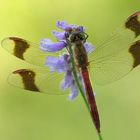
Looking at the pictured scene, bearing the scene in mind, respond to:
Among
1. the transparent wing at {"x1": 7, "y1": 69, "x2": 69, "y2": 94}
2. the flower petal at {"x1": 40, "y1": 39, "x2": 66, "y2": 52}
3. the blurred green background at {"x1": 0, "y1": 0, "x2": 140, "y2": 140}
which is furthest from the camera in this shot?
the blurred green background at {"x1": 0, "y1": 0, "x2": 140, "y2": 140}

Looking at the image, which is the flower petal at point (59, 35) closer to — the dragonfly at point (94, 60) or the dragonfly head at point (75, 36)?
the dragonfly head at point (75, 36)

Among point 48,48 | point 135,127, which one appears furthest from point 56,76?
point 135,127

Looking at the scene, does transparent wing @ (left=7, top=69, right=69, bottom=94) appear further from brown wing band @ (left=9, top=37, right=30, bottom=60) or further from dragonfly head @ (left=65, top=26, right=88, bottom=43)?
dragonfly head @ (left=65, top=26, right=88, bottom=43)

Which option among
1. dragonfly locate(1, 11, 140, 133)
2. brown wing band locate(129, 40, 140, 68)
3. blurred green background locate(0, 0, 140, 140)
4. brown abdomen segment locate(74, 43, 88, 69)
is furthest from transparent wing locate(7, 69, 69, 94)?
blurred green background locate(0, 0, 140, 140)

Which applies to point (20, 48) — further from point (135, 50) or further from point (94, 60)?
point (135, 50)

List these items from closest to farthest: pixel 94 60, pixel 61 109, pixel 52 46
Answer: pixel 52 46, pixel 94 60, pixel 61 109

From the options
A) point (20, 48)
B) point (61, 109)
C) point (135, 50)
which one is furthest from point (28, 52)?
point (61, 109)
